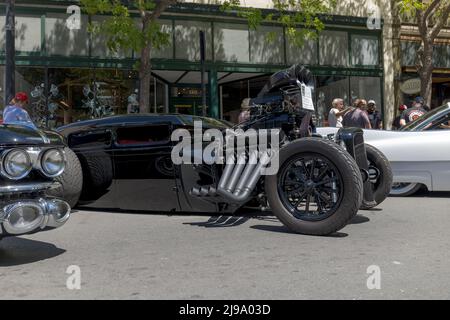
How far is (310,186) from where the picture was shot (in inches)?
201

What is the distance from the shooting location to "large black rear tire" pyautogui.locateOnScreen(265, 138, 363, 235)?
4828mm

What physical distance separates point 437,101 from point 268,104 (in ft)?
49.2

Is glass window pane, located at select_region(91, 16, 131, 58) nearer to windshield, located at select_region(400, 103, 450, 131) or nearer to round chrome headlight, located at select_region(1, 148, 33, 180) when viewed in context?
windshield, located at select_region(400, 103, 450, 131)

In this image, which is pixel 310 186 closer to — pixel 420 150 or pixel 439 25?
pixel 420 150

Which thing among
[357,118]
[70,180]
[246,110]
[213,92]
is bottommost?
[70,180]

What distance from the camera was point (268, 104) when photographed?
224 inches

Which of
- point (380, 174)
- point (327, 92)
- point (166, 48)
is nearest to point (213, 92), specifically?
point (166, 48)

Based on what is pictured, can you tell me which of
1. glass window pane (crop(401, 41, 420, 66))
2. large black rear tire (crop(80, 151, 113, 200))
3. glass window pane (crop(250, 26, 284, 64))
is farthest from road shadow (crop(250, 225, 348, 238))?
glass window pane (crop(401, 41, 420, 66))

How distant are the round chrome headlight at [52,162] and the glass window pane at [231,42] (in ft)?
37.8

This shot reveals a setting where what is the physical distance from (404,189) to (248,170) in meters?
3.79

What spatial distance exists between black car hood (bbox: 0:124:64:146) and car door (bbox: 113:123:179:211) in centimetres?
197

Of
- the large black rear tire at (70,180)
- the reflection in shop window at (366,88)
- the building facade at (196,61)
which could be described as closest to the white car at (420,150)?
the large black rear tire at (70,180)
